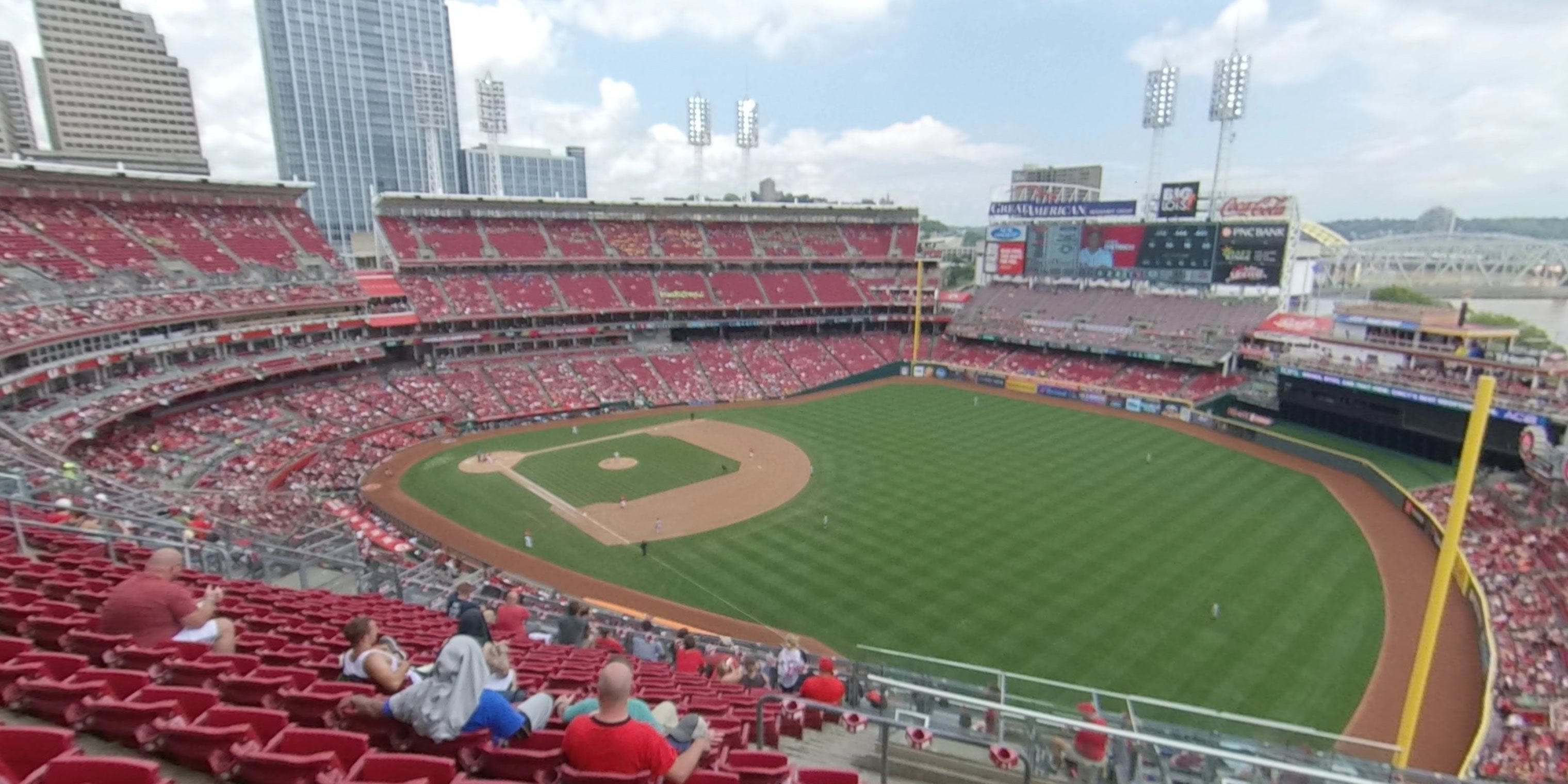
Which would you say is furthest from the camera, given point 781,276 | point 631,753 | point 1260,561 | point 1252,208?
point 781,276

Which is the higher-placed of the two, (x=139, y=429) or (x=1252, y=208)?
(x=1252, y=208)

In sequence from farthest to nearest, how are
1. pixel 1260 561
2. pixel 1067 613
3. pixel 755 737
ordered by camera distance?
pixel 1260 561, pixel 1067 613, pixel 755 737

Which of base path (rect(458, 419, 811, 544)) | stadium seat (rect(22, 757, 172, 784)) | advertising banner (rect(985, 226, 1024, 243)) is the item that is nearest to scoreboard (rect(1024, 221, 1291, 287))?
advertising banner (rect(985, 226, 1024, 243))

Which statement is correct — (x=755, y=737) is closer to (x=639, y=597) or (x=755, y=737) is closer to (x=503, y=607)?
(x=503, y=607)

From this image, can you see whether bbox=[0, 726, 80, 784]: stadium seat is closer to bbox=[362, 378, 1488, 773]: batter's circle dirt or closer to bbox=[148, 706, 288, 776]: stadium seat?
bbox=[148, 706, 288, 776]: stadium seat

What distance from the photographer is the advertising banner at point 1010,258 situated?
65375mm

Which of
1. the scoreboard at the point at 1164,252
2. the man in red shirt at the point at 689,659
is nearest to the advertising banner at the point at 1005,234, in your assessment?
the scoreboard at the point at 1164,252

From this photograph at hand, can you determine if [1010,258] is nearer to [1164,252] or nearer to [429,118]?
[1164,252]

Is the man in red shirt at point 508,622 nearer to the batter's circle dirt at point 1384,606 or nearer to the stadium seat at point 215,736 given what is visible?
the stadium seat at point 215,736

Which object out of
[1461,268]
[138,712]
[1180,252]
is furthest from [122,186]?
[1461,268]

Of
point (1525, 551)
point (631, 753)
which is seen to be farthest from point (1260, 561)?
point (631, 753)

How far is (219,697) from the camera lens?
19.4 ft

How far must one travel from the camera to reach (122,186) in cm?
4047

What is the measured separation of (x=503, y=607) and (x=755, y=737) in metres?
7.28
